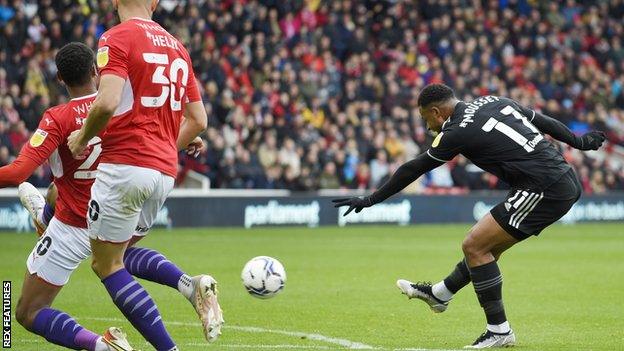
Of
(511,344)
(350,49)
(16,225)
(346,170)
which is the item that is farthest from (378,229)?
(511,344)

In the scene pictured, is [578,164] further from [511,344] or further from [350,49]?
[511,344]

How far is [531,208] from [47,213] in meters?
3.83

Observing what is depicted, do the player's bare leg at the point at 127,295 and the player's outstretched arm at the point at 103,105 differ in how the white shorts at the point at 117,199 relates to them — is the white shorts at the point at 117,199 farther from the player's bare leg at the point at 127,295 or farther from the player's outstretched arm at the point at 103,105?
the player's outstretched arm at the point at 103,105

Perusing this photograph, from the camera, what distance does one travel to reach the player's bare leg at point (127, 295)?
7.09 metres

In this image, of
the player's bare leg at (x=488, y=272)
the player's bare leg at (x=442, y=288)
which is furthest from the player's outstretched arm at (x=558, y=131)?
the player's bare leg at (x=442, y=288)

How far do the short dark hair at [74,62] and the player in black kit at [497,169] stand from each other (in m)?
2.47

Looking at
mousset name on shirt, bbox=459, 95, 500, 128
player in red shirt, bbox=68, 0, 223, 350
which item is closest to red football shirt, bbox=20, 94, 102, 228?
player in red shirt, bbox=68, 0, 223, 350

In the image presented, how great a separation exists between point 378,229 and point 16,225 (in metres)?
8.77

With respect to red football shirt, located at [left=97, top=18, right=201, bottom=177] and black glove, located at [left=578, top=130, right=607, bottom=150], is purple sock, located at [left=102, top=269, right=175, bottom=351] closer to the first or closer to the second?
red football shirt, located at [left=97, top=18, right=201, bottom=177]

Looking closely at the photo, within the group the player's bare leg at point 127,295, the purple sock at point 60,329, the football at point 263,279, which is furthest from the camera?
the football at point 263,279

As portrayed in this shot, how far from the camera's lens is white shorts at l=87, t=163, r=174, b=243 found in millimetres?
6969

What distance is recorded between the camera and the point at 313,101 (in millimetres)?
29109

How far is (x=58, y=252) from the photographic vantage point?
7.39 meters

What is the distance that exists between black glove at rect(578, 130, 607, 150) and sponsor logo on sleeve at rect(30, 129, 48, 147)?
466 centimetres
